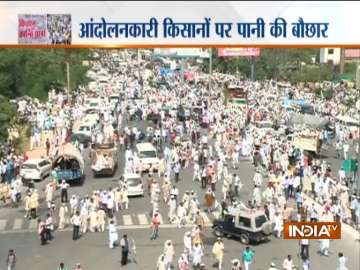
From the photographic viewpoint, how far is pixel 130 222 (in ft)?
78.2

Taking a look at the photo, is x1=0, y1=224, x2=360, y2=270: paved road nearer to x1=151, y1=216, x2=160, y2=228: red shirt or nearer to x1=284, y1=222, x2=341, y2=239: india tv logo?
x1=151, y1=216, x2=160, y2=228: red shirt

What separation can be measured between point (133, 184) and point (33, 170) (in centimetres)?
451

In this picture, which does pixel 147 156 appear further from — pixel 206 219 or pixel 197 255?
pixel 197 255

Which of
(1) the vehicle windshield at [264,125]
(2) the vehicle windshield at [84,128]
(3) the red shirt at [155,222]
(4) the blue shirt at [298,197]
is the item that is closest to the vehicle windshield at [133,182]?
(3) the red shirt at [155,222]

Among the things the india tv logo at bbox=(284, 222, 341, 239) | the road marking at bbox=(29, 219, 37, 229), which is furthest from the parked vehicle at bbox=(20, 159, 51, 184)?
the india tv logo at bbox=(284, 222, 341, 239)

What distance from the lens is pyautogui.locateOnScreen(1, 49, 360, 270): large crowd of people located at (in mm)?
22156

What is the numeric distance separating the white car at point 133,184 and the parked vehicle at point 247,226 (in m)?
5.91

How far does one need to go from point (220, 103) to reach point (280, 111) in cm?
492

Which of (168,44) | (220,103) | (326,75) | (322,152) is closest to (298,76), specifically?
(326,75)

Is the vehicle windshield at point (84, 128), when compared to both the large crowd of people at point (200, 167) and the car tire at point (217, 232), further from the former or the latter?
the car tire at point (217, 232)

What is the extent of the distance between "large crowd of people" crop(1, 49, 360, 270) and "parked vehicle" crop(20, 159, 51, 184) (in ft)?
1.19

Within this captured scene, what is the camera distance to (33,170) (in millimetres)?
29109

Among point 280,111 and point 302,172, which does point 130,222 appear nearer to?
point 302,172

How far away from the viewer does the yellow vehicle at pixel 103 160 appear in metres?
30.0
